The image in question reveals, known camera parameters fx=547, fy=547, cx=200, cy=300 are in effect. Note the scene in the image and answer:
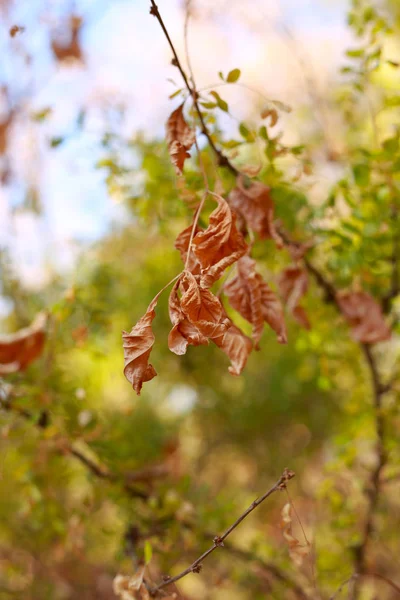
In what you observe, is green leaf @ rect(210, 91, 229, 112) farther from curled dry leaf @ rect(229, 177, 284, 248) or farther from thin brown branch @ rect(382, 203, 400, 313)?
thin brown branch @ rect(382, 203, 400, 313)

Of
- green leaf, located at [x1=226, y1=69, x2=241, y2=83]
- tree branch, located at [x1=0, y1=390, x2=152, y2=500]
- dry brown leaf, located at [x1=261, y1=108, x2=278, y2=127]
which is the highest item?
green leaf, located at [x1=226, y1=69, x2=241, y2=83]

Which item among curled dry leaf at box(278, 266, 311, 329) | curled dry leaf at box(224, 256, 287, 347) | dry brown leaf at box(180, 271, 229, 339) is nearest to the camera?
dry brown leaf at box(180, 271, 229, 339)

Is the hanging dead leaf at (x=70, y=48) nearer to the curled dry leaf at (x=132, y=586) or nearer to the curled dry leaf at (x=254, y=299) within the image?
the curled dry leaf at (x=254, y=299)

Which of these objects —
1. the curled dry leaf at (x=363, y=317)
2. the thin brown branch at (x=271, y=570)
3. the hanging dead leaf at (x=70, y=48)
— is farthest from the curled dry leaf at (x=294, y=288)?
the hanging dead leaf at (x=70, y=48)

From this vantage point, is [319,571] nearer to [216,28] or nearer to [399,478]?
[399,478]

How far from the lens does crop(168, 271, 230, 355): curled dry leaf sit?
372mm

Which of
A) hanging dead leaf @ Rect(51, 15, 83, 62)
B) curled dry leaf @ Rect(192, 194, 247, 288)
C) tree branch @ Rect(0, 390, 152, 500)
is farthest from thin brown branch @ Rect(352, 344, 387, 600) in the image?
hanging dead leaf @ Rect(51, 15, 83, 62)

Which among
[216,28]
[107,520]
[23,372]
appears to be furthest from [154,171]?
[216,28]

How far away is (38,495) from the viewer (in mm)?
808

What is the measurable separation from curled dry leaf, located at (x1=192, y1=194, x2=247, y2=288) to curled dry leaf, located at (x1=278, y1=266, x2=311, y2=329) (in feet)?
0.63

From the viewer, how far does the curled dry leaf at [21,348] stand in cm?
76

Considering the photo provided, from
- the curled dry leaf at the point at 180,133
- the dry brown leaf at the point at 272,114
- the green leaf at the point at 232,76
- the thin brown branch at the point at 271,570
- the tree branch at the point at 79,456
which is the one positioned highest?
the green leaf at the point at 232,76

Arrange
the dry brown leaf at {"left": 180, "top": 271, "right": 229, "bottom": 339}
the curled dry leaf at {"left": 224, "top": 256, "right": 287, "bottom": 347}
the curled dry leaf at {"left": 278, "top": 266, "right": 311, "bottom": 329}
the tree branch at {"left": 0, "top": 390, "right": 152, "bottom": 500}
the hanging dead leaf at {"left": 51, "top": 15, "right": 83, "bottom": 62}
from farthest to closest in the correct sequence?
1. the hanging dead leaf at {"left": 51, "top": 15, "right": 83, "bottom": 62}
2. the tree branch at {"left": 0, "top": 390, "right": 152, "bottom": 500}
3. the curled dry leaf at {"left": 278, "top": 266, "right": 311, "bottom": 329}
4. the curled dry leaf at {"left": 224, "top": 256, "right": 287, "bottom": 347}
5. the dry brown leaf at {"left": 180, "top": 271, "right": 229, "bottom": 339}

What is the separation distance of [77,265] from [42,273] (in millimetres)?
408
